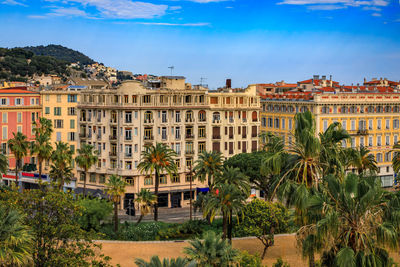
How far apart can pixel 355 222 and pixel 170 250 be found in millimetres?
28690

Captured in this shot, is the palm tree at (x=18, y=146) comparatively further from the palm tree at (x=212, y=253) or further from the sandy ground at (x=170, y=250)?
the palm tree at (x=212, y=253)

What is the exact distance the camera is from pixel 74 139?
95.6 meters

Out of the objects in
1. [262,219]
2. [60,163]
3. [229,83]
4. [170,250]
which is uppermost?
[229,83]

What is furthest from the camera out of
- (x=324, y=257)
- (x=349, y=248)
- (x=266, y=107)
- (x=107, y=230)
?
(x=266, y=107)

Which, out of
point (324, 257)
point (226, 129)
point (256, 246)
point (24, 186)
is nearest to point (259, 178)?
point (226, 129)

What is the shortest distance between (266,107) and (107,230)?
50737mm

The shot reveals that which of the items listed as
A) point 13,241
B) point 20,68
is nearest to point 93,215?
point 13,241

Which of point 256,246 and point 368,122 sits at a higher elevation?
point 368,122

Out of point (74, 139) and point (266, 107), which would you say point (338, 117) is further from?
point (74, 139)

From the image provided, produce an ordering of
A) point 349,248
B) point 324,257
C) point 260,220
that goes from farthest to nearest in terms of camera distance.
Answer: point 260,220 → point 324,257 → point 349,248

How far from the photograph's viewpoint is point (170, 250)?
5388 cm

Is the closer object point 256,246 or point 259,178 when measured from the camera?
point 256,246

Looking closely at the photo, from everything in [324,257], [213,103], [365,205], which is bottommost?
[324,257]

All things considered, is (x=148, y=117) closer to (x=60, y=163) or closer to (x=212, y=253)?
(x=60, y=163)
